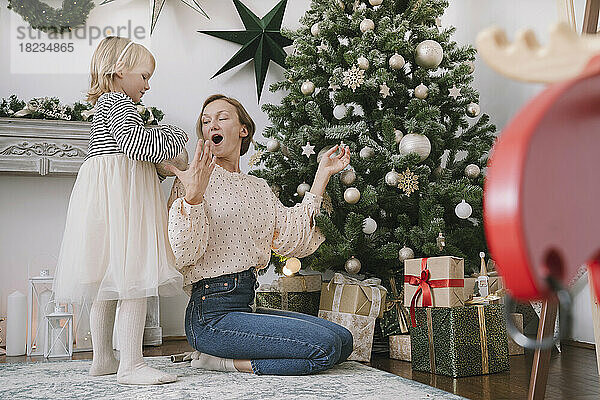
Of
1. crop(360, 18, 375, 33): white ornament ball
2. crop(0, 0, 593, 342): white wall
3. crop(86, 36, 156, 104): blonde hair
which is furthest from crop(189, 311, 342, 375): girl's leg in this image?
crop(0, 0, 593, 342): white wall

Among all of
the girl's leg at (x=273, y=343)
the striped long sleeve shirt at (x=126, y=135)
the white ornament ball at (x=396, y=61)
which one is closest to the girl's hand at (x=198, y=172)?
Answer: the striped long sleeve shirt at (x=126, y=135)

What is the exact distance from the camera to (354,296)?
2289mm

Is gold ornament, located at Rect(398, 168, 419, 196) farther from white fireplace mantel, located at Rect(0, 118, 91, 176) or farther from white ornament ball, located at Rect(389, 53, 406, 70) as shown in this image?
white fireplace mantel, located at Rect(0, 118, 91, 176)

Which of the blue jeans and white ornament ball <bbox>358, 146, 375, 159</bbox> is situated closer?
the blue jeans

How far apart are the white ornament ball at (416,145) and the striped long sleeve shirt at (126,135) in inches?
31.9

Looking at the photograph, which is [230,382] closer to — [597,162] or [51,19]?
[597,162]

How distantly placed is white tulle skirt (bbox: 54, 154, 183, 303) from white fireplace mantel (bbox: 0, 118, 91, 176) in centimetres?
93

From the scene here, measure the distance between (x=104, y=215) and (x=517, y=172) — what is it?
173cm

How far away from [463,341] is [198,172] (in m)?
0.93

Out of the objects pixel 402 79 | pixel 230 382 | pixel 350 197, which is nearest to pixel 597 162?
pixel 230 382

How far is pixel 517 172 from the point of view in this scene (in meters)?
0.27

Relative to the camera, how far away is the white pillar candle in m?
2.59

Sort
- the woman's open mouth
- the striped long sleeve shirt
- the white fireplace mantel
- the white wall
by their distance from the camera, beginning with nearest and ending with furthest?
the striped long sleeve shirt
the woman's open mouth
the white fireplace mantel
the white wall

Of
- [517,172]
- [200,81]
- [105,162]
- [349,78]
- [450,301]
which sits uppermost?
[200,81]
